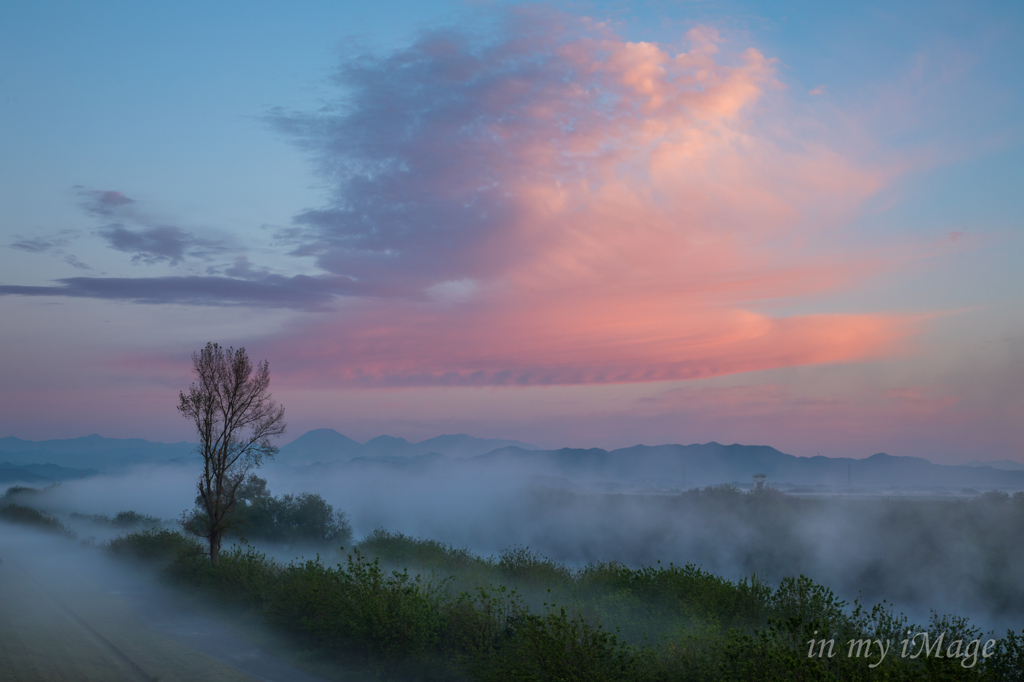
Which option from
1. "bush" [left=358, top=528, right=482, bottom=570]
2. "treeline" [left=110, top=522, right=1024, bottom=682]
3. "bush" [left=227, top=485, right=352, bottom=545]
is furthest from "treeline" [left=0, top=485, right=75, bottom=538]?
"treeline" [left=110, top=522, right=1024, bottom=682]

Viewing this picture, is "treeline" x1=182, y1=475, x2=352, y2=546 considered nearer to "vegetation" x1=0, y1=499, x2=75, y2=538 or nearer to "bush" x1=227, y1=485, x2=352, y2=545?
"bush" x1=227, y1=485, x2=352, y2=545

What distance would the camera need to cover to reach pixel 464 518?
19000 cm

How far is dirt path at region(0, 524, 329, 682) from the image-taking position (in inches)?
586

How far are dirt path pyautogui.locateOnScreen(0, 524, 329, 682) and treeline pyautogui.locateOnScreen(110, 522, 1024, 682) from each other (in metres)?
1.74

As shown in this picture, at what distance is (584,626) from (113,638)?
15.3m

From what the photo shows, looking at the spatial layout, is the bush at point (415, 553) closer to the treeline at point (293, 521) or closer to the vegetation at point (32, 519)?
the treeline at point (293, 521)

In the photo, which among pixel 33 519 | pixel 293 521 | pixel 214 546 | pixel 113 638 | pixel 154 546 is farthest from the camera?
pixel 33 519

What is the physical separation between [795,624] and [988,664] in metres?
5.25

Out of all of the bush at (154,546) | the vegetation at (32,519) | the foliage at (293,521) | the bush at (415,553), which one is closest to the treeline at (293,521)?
the foliage at (293,521)

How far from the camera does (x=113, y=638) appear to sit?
18.9 meters

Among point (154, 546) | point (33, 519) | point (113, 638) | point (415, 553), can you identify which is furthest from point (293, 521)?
point (113, 638)

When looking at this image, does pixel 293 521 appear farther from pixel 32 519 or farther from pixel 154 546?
pixel 154 546

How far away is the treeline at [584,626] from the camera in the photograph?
10219mm

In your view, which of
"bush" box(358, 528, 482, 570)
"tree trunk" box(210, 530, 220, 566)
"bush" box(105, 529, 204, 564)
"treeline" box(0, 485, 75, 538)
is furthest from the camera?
"treeline" box(0, 485, 75, 538)
